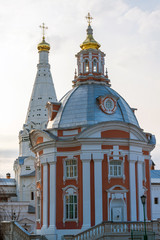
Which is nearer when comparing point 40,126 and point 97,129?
point 97,129

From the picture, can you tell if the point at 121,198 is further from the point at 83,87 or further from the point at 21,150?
the point at 21,150

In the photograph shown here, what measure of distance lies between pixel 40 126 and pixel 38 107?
11.6ft

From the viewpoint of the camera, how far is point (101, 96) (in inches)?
1510

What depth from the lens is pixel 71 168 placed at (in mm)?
37344

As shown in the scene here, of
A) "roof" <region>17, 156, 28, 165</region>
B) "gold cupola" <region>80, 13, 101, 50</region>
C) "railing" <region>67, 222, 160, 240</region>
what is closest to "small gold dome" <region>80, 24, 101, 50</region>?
"gold cupola" <region>80, 13, 101, 50</region>

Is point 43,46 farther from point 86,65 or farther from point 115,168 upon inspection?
point 115,168

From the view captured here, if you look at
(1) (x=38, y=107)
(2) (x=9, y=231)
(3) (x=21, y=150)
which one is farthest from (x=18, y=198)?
(2) (x=9, y=231)

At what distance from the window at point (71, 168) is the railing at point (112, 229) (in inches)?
276

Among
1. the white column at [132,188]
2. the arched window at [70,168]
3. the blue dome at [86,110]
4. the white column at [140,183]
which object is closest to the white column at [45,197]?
the arched window at [70,168]

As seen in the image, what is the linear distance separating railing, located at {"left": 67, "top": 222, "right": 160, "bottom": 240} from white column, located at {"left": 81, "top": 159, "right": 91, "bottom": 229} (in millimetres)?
4518

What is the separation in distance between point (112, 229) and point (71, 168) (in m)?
8.34

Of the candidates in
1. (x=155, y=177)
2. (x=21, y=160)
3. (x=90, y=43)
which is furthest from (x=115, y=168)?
(x=21, y=160)

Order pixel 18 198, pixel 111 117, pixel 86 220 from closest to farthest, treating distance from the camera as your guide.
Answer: pixel 86 220, pixel 111 117, pixel 18 198

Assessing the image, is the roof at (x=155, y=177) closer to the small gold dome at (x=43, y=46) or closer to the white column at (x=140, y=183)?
the white column at (x=140, y=183)
